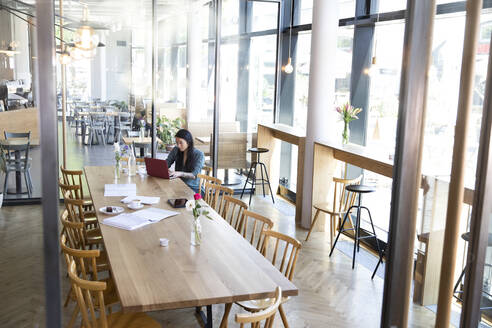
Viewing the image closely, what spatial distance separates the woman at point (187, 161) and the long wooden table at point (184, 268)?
5.54ft

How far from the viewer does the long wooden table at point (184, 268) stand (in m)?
2.88

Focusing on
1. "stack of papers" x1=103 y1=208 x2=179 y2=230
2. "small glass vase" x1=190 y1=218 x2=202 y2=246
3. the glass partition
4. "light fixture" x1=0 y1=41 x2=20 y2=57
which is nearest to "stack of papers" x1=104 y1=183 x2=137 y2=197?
"stack of papers" x1=103 y1=208 x2=179 y2=230

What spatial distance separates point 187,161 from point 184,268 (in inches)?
119

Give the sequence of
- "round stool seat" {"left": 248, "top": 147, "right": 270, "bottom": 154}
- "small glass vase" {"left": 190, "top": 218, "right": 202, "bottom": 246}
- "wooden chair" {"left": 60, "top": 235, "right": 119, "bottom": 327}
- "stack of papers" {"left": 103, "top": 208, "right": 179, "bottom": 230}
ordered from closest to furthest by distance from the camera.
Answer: "wooden chair" {"left": 60, "top": 235, "right": 119, "bottom": 327}
"small glass vase" {"left": 190, "top": 218, "right": 202, "bottom": 246}
"stack of papers" {"left": 103, "top": 208, "right": 179, "bottom": 230}
"round stool seat" {"left": 248, "top": 147, "right": 270, "bottom": 154}

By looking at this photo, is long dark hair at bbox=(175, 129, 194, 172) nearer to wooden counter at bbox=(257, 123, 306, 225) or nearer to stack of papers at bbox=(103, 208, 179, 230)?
stack of papers at bbox=(103, 208, 179, 230)

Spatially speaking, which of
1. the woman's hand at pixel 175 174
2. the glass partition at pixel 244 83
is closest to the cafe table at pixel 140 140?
the glass partition at pixel 244 83

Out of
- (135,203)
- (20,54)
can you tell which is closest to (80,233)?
(135,203)

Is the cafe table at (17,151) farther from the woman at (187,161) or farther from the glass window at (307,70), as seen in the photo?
the glass window at (307,70)

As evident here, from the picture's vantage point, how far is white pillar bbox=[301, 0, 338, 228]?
21.3ft

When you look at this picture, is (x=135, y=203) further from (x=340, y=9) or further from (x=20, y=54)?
(x=340, y=9)

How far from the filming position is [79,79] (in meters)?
7.41

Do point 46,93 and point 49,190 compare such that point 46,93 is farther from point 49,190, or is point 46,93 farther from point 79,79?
point 79,79

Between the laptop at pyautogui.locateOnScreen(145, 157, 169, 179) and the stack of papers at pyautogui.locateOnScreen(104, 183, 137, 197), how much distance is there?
1.53ft

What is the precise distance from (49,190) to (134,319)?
1797 millimetres
